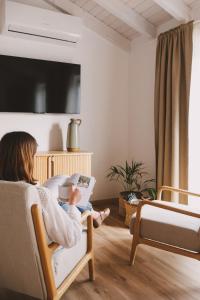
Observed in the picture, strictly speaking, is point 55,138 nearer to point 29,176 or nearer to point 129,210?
point 129,210

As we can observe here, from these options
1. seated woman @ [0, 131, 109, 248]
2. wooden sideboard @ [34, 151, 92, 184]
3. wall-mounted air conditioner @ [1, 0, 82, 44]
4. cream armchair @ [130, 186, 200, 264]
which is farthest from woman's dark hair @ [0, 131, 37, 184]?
wall-mounted air conditioner @ [1, 0, 82, 44]

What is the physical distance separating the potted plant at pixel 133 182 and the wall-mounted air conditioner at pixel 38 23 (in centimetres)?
173

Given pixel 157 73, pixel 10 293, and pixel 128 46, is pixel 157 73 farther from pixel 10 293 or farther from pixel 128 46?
pixel 10 293

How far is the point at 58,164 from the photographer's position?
339 centimetres

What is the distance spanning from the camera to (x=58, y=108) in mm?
3652

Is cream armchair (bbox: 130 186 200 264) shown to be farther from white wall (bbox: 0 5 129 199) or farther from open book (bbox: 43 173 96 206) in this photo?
white wall (bbox: 0 5 129 199)

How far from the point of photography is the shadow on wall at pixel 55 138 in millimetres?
3713

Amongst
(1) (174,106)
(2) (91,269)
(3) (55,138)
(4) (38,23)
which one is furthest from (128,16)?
(2) (91,269)

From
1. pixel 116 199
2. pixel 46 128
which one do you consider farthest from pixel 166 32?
pixel 116 199

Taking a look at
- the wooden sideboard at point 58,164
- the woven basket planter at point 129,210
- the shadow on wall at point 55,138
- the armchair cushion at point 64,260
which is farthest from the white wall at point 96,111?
the armchair cushion at point 64,260

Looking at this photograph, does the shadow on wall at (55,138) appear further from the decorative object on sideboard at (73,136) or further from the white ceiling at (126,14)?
the white ceiling at (126,14)

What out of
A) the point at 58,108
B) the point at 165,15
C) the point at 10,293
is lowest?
the point at 10,293

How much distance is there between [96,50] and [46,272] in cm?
317

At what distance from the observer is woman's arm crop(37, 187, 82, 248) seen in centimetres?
141
